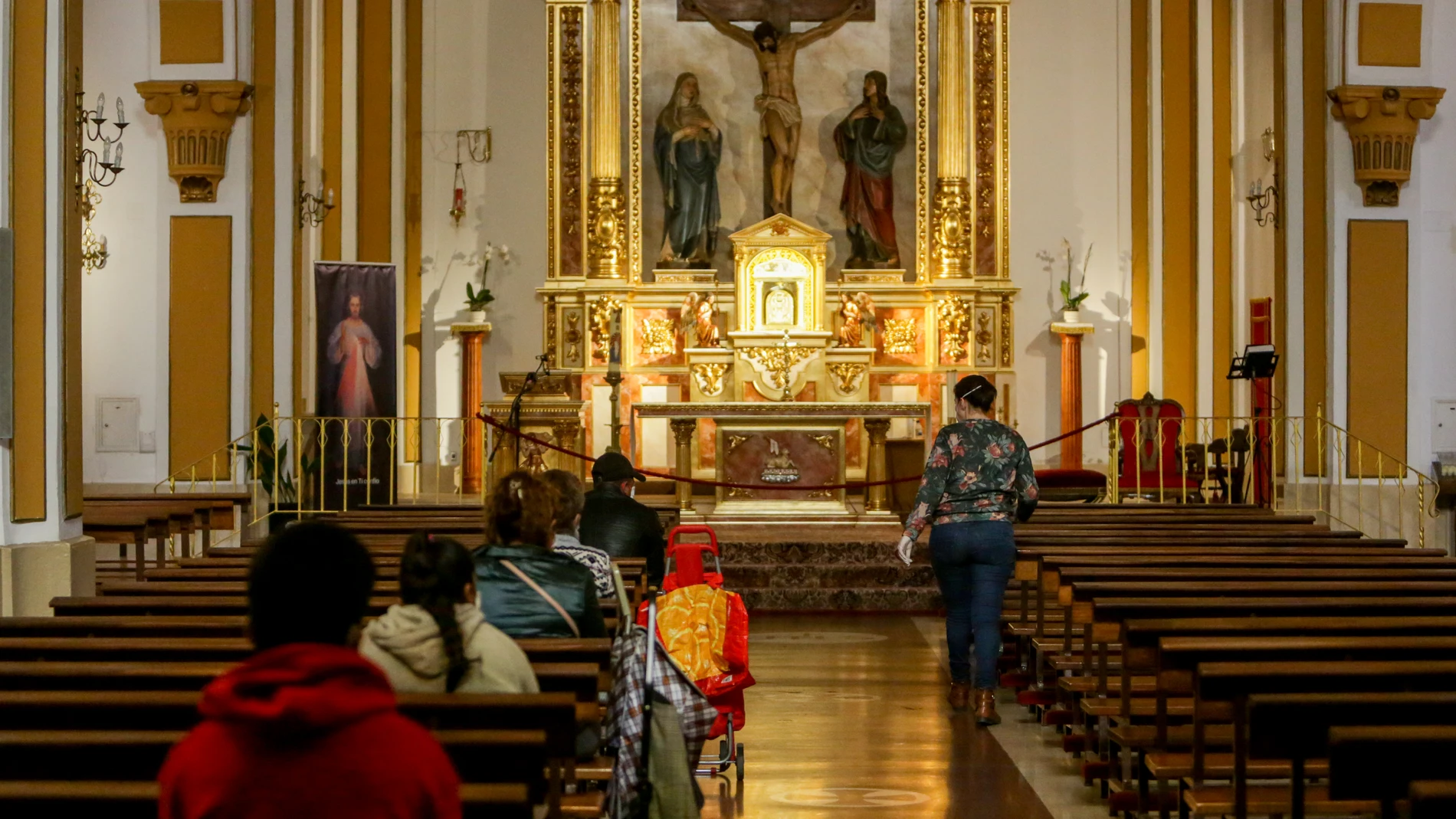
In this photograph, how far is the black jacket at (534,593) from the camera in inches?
180

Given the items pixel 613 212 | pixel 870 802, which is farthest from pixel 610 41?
pixel 870 802

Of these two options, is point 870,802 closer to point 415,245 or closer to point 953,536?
point 953,536

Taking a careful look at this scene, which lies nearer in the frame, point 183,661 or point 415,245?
point 183,661

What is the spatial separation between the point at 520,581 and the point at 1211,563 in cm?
405

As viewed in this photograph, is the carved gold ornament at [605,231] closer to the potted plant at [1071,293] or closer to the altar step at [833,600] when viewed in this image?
the potted plant at [1071,293]

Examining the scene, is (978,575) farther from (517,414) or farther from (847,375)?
(847,375)

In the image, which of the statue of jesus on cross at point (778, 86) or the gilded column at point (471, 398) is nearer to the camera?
the gilded column at point (471, 398)

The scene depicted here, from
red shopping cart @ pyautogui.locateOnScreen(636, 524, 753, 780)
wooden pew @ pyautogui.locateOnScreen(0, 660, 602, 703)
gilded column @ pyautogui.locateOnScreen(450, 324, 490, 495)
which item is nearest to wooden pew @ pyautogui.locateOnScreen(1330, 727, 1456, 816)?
wooden pew @ pyautogui.locateOnScreen(0, 660, 602, 703)

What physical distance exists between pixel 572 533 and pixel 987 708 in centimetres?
253

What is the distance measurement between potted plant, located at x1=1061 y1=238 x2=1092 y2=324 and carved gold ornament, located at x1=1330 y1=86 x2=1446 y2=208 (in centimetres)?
475

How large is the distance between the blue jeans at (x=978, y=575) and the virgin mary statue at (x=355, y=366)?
21.6ft

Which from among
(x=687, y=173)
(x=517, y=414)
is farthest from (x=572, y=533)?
(x=687, y=173)

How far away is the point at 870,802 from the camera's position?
5.94m

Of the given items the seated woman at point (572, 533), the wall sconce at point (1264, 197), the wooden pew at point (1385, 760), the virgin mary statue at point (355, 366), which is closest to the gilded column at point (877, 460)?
the wall sconce at point (1264, 197)
